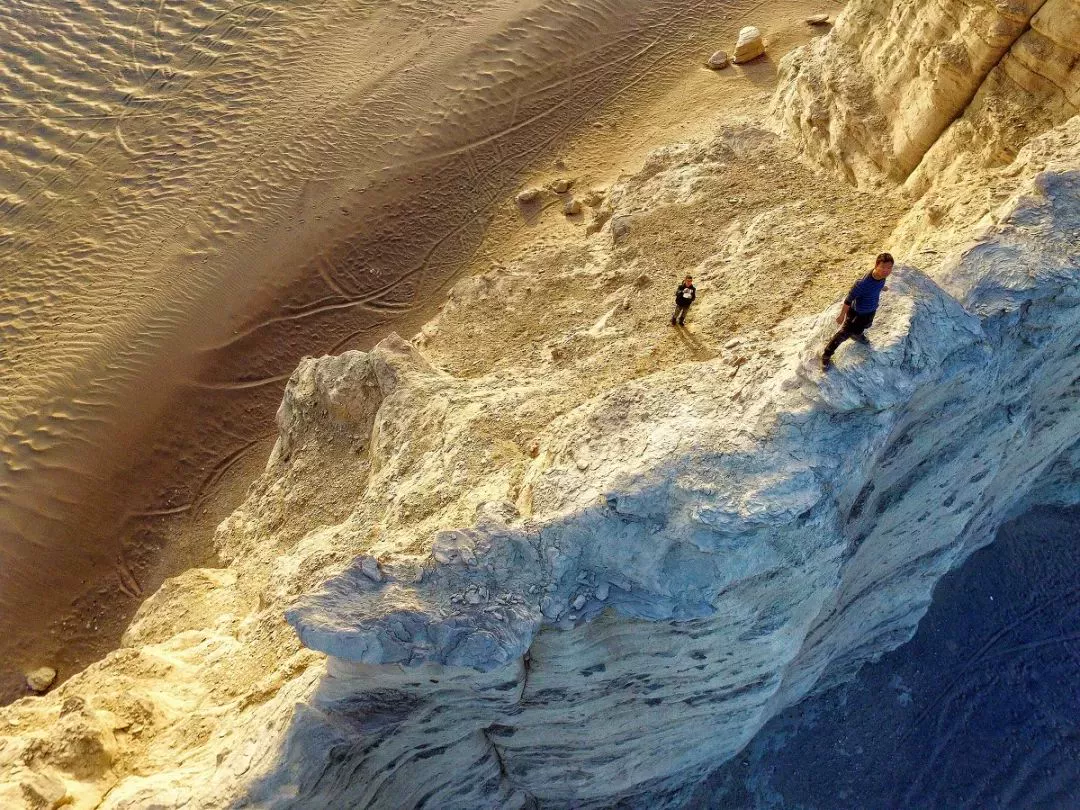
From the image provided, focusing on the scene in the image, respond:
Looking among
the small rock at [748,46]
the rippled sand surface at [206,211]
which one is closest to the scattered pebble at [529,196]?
the rippled sand surface at [206,211]

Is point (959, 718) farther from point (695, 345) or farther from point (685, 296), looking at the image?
point (685, 296)

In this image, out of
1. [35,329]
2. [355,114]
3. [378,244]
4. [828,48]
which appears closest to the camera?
[828,48]

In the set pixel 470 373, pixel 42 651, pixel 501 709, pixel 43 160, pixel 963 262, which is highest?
pixel 43 160

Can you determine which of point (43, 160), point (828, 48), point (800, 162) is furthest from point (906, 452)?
point (43, 160)

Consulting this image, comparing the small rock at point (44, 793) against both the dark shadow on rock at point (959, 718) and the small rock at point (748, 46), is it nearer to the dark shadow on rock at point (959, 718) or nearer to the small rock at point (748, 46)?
the dark shadow on rock at point (959, 718)

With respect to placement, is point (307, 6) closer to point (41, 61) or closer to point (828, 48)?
point (41, 61)

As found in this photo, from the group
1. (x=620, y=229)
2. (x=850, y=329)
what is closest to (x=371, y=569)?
(x=850, y=329)

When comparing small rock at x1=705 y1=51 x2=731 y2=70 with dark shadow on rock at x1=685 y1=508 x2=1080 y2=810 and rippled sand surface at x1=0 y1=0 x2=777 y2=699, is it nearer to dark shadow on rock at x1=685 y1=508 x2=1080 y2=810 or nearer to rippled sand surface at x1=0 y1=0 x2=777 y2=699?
rippled sand surface at x1=0 y1=0 x2=777 y2=699
